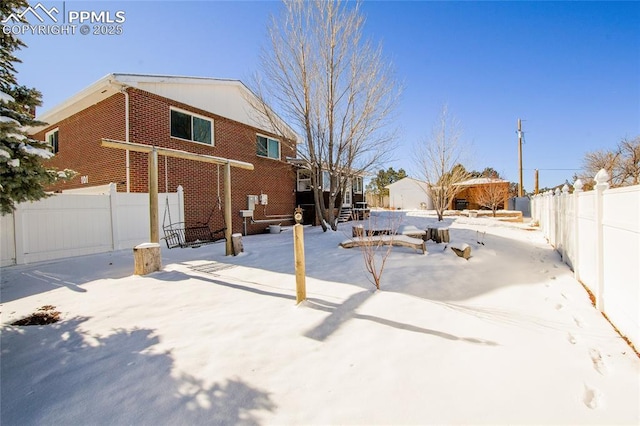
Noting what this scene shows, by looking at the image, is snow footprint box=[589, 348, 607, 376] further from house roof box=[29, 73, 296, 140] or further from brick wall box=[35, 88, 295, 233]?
house roof box=[29, 73, 296, 140]

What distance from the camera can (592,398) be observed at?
1.93 metres

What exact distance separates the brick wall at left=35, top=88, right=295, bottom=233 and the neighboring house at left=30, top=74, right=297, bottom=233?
1.2 inches

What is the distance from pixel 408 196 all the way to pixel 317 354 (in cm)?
3409

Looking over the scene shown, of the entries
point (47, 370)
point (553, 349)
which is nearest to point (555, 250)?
point (553, 349)

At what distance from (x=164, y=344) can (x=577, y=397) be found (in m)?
3.34

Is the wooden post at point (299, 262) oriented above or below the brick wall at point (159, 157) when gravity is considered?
below

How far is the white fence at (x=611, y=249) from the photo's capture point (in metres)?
2.60

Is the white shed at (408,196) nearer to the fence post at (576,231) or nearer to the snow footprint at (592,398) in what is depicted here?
the fence post at (576,231)

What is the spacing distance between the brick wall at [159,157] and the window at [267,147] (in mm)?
359

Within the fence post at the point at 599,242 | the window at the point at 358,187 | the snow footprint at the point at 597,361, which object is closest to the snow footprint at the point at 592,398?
the snow footprint at the point at 597,361

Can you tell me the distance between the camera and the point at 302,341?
274cm

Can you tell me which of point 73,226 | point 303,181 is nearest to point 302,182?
point 303,181

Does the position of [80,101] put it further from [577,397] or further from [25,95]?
[577,397]

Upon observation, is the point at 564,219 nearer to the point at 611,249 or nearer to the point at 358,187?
the point at 611,249
